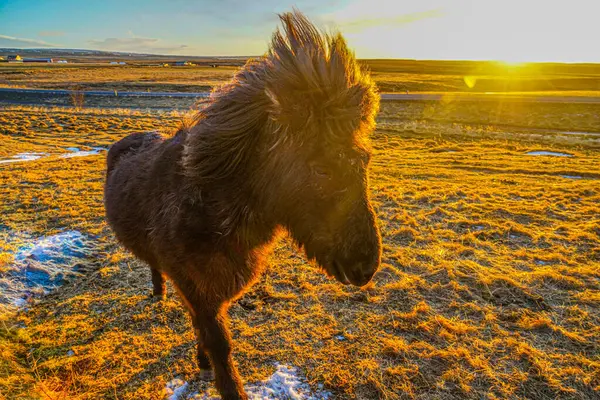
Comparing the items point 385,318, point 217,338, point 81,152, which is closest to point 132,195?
point 217,338

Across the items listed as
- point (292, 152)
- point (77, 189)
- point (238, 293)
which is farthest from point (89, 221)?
point (292, 152)

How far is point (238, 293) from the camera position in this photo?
10.2 ft

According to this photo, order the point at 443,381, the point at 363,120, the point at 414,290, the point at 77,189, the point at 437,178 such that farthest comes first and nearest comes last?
1. the point at 437,178
2. the point at 77,189
3. the point at 414,290
4. the point at 443,381
5. the point at 363,120

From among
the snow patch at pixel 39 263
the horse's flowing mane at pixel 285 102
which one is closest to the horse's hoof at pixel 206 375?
the horse's flowing mane at pixel 285 102

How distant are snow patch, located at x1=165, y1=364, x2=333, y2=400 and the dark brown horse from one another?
0.61m

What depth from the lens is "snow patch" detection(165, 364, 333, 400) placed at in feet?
11.3

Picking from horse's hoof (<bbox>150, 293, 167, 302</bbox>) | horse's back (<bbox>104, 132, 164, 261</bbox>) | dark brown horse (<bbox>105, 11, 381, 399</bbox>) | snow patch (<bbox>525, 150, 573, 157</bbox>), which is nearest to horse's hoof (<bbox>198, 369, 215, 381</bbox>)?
dark brown horse (<bbox>105, 11, 381, 399</bbox>)

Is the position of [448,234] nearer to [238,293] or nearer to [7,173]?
[238,293]

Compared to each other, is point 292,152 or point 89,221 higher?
point 292,152

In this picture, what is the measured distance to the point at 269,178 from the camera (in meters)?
2.33

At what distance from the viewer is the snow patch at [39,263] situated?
483 cm

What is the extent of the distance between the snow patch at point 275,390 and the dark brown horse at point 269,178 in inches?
24.0

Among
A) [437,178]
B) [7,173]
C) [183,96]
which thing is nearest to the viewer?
[7,173]

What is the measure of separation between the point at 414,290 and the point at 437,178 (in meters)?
8.08
